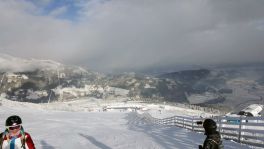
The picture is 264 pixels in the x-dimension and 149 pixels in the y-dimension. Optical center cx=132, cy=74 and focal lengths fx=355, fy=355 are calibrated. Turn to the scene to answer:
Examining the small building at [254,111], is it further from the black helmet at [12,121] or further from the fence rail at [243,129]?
the black helmet at [12,121]

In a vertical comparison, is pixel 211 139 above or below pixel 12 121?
below

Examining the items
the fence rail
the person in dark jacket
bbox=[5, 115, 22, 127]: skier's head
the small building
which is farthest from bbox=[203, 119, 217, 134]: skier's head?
the small building

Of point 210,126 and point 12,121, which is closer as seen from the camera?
point 12,121


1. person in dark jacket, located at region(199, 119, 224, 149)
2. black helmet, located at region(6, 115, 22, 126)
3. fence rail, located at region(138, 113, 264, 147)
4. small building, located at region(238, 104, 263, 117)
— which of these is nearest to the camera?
black helmet, located at region(6, 115, 22, 126)

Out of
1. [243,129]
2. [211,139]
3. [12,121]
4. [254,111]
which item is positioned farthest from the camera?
[254,111]

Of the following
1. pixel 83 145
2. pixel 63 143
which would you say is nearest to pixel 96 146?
pixel 83 145

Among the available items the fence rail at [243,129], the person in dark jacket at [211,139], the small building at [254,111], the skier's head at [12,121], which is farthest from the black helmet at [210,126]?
the small building at [254,111]

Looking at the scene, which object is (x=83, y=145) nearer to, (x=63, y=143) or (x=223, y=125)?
(x=63, y=143)

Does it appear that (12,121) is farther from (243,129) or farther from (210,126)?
(243,129)

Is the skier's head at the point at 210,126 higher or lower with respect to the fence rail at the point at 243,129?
higher

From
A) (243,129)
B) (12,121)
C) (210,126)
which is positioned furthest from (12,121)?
(243,129)

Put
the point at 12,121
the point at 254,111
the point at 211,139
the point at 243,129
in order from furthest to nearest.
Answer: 1. the point at 254,111
2. the point at 243,129
3. the point at 211,139
4. the point at 12,121

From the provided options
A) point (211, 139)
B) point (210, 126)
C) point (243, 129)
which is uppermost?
point (210, 126)

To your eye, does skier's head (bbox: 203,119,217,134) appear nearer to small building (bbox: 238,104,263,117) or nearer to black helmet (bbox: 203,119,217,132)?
black helmet (bbox: 203,119,217,132)
